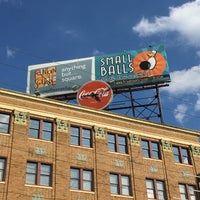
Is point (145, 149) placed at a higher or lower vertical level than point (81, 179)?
higher

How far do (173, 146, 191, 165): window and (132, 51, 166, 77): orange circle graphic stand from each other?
9.11m

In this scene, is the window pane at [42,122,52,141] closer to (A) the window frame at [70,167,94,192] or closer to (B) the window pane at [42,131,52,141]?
(B) the window pane at [42,131,52,141]

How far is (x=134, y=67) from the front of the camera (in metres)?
43.8

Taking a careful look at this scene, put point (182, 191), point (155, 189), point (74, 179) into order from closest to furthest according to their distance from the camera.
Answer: point (74, 179) → point (155, 189) → point (182, 191)

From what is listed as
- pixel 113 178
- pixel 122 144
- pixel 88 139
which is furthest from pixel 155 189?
pixel 88 139

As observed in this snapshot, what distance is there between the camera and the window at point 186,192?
35266 millimetres

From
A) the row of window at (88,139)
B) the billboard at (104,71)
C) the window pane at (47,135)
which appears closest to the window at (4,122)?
the row of window at (88,139)

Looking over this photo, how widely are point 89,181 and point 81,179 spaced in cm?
82

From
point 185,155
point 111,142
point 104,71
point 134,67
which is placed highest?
point 134,67

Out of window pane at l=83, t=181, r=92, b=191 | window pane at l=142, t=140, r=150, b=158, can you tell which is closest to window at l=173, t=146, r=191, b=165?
window pane at l=142, t=140, r=150, b=158

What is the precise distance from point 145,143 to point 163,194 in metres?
4.84

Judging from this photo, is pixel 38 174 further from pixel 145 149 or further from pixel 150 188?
pixel 145 149

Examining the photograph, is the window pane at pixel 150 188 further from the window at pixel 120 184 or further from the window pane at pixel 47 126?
the window pane at pixel 47 126

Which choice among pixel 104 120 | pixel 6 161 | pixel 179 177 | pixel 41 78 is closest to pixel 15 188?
pixel 6 161
